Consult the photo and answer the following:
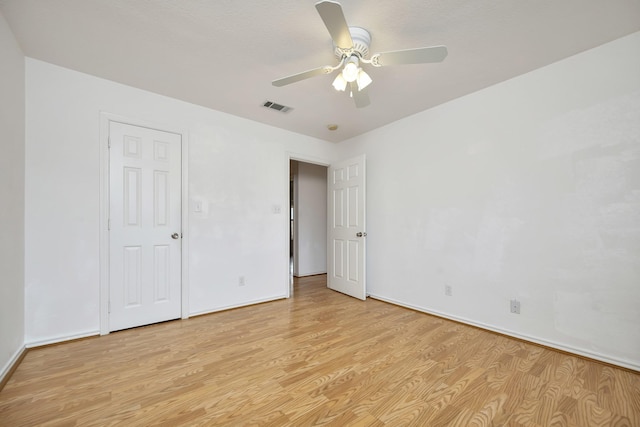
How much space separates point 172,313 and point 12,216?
63.1 inches

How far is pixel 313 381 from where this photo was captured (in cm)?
178

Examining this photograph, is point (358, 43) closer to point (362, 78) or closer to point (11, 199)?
point (362, 78)

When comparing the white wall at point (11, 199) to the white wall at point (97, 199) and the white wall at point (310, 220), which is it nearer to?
the white wall at point (97, 199)

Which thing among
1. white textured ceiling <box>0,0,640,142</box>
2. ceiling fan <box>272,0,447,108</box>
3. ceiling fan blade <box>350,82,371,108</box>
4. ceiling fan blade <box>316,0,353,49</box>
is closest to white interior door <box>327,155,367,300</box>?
white textured ceiling <box>0,0,640,142</box>

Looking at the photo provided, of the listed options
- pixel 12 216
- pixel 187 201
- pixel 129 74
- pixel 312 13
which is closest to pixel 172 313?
pixel 187 201

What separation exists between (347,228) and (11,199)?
11.3ft

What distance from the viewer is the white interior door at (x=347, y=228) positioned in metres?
3.73

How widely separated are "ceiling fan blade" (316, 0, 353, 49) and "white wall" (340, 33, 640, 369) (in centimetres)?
195

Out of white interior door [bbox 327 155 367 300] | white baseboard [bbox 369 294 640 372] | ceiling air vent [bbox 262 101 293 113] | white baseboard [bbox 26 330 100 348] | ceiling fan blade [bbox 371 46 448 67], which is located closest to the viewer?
ceiling fan blade [bbox 371 46 448 67]

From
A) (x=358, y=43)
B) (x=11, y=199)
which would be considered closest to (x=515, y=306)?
(x=358, y=43)

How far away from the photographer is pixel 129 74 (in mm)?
2457

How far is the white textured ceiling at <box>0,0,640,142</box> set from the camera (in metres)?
1.68

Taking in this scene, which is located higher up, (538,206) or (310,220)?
(538,206)

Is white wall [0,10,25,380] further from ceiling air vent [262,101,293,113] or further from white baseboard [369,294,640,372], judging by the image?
white baseboard [369,294,640,372]
